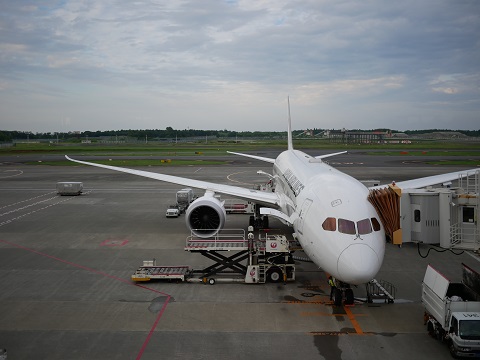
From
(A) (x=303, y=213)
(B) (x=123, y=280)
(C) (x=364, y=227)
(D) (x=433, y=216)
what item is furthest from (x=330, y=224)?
(B) (x=123, y=280)

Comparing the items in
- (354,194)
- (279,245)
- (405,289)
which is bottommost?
(405,289)

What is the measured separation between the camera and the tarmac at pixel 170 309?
1209cm

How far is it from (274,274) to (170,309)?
15.5 ft

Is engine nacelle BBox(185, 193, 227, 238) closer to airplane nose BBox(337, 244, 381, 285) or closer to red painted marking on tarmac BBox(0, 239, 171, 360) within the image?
red painted marking on tarmac BBox(0, 239, 171, 360)

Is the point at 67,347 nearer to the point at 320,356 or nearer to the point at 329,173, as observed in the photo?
the point at 320,356

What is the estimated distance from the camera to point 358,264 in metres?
12.5

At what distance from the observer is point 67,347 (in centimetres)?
1214

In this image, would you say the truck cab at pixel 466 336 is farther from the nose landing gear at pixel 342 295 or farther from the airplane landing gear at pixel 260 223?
the airplane landing gear at pixel 260 223

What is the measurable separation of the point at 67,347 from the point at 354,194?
1031cm

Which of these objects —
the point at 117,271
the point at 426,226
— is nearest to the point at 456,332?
the point at 426,226

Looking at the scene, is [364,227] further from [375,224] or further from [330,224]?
[330,224]

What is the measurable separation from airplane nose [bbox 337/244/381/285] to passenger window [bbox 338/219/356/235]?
54 cm

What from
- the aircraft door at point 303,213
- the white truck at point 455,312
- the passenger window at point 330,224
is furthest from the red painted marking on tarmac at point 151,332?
the white truck at point 455,312

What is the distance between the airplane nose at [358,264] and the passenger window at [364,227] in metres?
0.52
